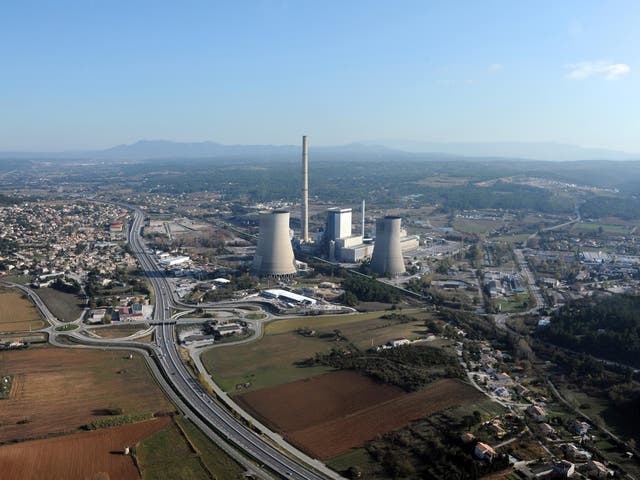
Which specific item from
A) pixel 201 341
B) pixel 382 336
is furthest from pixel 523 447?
pixel 201 341

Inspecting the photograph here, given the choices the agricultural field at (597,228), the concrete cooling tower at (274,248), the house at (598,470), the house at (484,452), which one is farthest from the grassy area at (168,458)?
the agricultural field at (597,228)

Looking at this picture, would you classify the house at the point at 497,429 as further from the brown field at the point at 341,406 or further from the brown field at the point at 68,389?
the brown field at the point at 68,389

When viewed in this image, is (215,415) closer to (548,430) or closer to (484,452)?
(484,452)

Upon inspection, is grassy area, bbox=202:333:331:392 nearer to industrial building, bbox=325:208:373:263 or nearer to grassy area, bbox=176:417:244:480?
grassy area, bbox=176:417:244:480

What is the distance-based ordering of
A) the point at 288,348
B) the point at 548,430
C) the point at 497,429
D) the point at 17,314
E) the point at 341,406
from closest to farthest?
the point at 497,429 → the point at 548,430 → the point at 341,406 → the point at 288,348 → the point at 17,314

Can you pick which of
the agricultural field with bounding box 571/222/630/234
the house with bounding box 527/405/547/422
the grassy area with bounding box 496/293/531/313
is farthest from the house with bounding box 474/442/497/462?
the agricultural field with bounding box 571/222/630/234

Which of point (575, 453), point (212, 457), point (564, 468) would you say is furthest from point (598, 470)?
point (212, 457)
